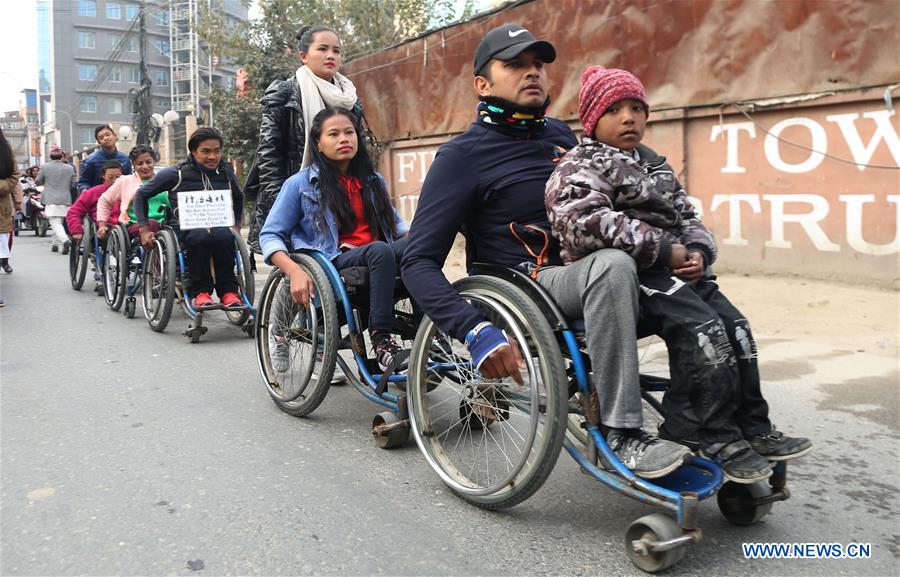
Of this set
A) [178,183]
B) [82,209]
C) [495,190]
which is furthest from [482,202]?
[82,209]

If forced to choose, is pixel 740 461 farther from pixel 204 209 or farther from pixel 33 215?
pixel 33 215

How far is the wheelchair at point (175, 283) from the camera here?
230 inches

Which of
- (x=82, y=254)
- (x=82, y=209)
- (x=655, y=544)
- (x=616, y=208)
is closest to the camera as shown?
(x=655, y=544)

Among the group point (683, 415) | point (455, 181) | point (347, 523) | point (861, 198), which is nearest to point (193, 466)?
point (347, 523)

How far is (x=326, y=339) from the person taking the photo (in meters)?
3.51

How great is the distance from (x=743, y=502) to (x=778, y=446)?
25cm

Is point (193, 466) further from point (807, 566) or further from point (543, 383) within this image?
point (807, 566)

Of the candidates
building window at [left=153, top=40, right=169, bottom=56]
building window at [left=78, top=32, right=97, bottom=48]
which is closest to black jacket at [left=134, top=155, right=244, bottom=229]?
building window at [left=153, top=40, right=169, bottom=56]

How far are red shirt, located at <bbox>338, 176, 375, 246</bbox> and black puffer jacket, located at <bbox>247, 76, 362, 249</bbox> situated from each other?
78cm

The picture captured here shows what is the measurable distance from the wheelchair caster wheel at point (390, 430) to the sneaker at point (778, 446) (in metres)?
1.46

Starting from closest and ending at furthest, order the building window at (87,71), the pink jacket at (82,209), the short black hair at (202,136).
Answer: the short black hair at (202,136) < the pink jacket at (82,209) < the building window at (87,71)

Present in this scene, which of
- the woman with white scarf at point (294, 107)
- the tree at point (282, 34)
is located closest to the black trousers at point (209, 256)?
the woman with white scarf at point (294, 107)

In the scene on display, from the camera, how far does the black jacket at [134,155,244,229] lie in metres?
6.21

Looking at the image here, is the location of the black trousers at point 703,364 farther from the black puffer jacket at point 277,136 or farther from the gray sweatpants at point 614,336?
the black puffer jacket at point 277,136
